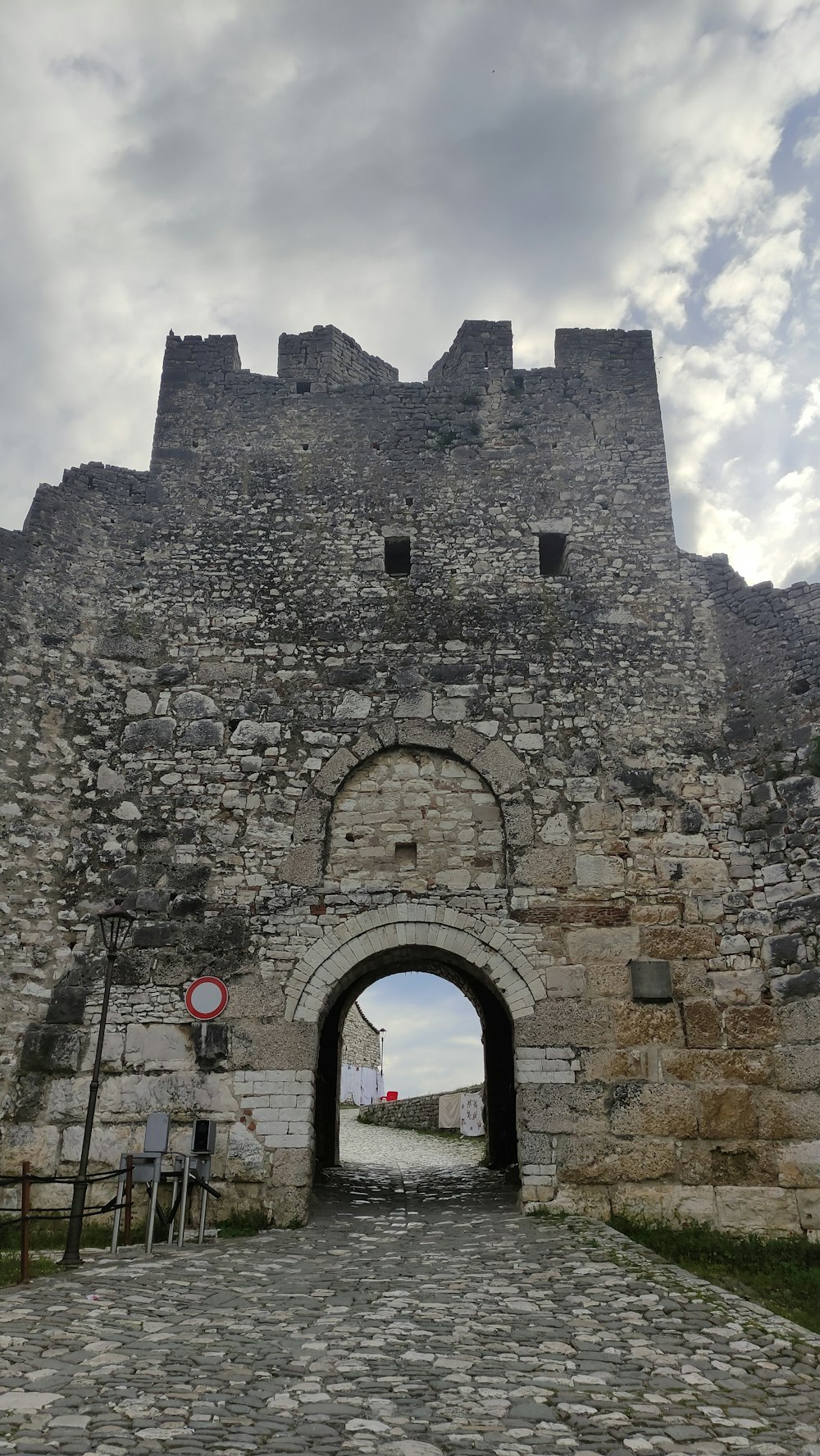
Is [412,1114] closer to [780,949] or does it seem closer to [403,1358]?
[780,949]

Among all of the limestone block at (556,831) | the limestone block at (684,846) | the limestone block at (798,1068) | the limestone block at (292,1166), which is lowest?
the limestone block at (292,1166)

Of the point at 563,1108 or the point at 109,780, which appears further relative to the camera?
the point at 109,780

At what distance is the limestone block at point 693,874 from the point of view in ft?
30.5

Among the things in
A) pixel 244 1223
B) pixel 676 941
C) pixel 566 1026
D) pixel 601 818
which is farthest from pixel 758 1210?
pixel 244 1223

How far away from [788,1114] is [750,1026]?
78 cm

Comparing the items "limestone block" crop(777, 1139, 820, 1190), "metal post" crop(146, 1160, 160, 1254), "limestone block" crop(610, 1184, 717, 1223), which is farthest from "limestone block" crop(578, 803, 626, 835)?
"metal post" crop(146, 1160, 160, 1254)

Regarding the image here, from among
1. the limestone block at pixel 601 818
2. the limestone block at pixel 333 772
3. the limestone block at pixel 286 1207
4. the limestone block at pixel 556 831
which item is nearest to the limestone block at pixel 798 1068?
the limestone block at pixel 601 818

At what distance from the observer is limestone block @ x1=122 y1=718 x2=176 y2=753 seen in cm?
1000

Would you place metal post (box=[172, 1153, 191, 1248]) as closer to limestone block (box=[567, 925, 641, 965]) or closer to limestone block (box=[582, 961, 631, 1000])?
limestone block (box=[582, 961, 631, 1000])

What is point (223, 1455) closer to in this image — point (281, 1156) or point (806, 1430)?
point (806, 1430)

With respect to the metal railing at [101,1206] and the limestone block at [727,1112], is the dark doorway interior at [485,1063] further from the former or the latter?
the metal railing at [101,1206]

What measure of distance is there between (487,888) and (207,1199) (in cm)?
374

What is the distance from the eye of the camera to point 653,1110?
849cm

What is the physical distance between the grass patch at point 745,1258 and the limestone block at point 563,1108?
2.61ft
